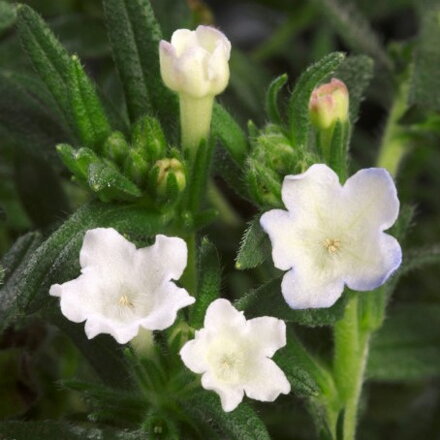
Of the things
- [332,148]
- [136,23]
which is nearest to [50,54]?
[136,23]

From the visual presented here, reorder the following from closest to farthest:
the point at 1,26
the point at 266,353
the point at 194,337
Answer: the point at 266,353
the point at 194,337
the point at 1,26

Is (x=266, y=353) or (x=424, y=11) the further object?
(x=424, y=11)

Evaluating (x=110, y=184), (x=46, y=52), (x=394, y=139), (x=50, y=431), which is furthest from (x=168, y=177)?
(x=394, y=139)

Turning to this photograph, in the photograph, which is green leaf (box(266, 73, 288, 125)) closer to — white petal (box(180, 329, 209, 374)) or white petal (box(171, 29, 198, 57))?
white petal (box(171, 29, 198, 57))

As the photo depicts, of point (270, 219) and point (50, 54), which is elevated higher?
point (50, 54)

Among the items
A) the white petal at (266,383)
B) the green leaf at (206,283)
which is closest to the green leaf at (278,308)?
the green leaf at (206,283)

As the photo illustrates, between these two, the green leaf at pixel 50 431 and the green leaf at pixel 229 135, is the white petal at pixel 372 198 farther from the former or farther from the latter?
the green leaf at pixel 50 431

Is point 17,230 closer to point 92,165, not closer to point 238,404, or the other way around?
point 92,165

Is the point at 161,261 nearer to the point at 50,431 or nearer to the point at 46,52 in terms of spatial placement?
the point at 50,431
